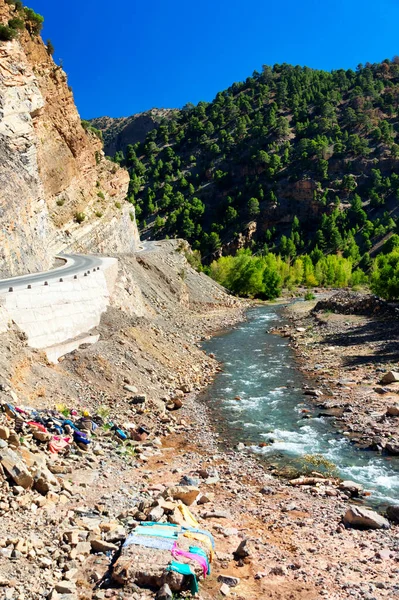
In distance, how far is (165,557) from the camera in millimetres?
9977

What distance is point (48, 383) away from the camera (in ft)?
67.2

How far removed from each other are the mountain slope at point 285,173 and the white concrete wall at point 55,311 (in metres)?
104

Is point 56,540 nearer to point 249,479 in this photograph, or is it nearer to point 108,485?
point 108,485

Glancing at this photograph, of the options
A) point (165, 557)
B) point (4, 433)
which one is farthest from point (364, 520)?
point (4, 433)

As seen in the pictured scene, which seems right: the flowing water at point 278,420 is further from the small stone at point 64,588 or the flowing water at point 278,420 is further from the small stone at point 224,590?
the small stone at point 64,588

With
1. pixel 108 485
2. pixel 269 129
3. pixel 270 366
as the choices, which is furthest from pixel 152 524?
pixel 269 129

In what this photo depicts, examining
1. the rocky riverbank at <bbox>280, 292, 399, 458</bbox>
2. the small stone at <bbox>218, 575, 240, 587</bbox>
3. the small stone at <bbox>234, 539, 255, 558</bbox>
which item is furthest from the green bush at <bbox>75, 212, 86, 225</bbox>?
the small stone at <bbox>218, 575, 240, 587</bbox>

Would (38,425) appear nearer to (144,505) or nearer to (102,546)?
(144,505)

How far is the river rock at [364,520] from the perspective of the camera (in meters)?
12.7

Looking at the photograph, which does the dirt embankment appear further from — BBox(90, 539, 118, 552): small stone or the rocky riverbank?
the rocky riverbank

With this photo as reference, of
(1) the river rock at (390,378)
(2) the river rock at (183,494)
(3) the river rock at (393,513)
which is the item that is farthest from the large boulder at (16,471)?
(1) the river rock at (390,378)

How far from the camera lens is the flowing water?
16625 mm

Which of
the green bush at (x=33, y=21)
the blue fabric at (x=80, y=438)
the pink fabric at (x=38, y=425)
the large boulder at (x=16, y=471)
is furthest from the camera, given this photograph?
the green bush at (x=33, y=21)

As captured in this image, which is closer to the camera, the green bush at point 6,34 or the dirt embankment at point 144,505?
the dirt embankment at point 144,505
